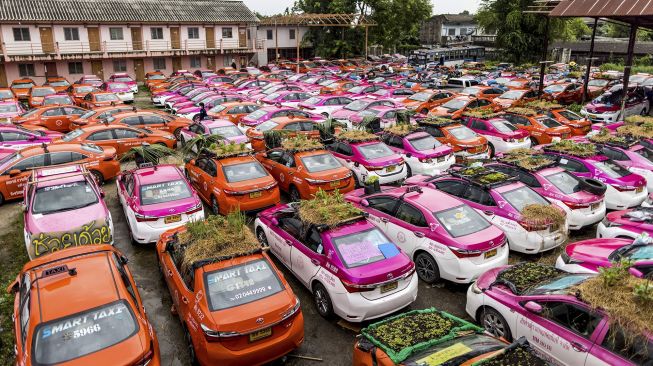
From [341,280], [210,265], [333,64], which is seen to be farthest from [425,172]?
[333,64]

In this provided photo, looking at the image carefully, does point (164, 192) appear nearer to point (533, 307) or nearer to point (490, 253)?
point (490, 253)

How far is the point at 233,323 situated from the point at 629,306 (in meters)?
4.72

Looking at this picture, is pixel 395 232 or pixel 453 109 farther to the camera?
pixel 453 109

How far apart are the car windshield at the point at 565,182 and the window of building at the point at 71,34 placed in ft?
127

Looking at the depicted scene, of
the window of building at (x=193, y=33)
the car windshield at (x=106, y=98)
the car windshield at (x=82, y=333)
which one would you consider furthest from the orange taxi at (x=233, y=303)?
the window of building at (x=193, y=33)

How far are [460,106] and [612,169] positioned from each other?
915 cm

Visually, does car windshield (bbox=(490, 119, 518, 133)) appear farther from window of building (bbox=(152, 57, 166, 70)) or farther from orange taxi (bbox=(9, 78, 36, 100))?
window of building (bbox=(152, 57, 166, 70))

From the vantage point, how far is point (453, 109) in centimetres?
2050

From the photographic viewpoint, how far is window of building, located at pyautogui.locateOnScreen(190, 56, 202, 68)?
4428cm

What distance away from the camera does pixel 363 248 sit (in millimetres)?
7676

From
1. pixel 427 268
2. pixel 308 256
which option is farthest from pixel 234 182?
pixel 427 268

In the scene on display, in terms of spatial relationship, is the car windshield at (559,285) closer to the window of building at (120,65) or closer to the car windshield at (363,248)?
the car windshield at (363,248)

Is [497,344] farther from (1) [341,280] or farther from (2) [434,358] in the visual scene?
(1) [341,280]

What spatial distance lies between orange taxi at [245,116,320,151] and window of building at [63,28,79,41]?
92.8 ft
